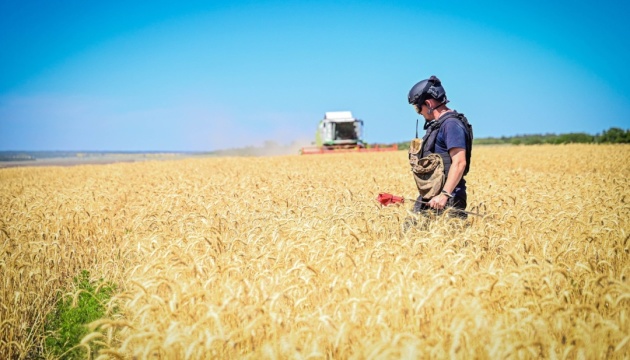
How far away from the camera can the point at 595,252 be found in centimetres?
436

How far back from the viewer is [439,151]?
18.9 ft

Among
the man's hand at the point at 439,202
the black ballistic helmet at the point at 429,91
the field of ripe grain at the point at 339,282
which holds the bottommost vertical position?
the field of ripe grain at the point at 339,282

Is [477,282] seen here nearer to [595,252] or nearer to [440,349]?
[440,349]

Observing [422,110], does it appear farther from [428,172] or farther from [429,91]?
[428,172]

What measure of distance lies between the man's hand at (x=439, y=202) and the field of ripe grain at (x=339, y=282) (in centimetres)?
20

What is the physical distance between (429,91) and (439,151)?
76cm

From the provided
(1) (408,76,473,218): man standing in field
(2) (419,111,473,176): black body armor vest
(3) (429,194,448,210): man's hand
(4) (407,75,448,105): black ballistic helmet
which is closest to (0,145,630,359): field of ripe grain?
(3) (429,194,448,210): man's hand

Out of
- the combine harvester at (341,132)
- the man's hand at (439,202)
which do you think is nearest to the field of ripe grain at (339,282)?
the man's hand at (439,202)

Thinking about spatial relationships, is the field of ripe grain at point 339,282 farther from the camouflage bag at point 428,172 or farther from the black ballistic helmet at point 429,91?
the black ballistic helmet at point 429,91

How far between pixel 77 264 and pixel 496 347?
601 cm

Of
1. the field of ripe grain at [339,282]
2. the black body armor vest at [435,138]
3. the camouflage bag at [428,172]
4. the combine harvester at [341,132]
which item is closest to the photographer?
the field of ripe grain at [339,282]

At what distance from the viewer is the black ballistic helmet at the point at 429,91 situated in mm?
5629

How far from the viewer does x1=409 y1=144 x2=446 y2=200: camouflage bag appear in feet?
18.8

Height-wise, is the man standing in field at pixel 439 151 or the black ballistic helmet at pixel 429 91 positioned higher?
the black ballistic helmet at pixel 429 91
